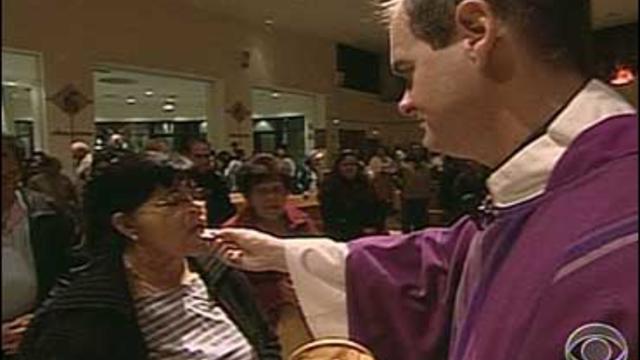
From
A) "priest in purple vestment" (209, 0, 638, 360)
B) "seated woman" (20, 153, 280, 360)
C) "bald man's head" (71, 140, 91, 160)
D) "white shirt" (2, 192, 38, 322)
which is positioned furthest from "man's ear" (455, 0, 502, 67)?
"bald man's head" (71, 140, 91, 160)

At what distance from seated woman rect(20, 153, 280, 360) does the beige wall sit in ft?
0.46

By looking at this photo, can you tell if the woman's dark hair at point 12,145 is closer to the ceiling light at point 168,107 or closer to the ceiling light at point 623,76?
the ceiling light at point 623,76

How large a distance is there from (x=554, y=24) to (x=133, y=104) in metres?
1.02

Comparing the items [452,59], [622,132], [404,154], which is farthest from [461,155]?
[404,154]

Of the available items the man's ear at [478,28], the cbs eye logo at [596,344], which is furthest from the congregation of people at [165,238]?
the cbs eye logo at [596,344]

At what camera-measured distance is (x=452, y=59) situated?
2.06 ft

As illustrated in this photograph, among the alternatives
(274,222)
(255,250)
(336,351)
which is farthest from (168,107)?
(336,351)

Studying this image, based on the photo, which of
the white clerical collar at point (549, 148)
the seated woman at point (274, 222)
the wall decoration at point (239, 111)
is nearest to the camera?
the white clerical collar at point (549, 148)

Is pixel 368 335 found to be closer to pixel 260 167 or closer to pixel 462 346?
pixel 462 346

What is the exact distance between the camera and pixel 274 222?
143 centimetres

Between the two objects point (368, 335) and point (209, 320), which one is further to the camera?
point (209, 320)

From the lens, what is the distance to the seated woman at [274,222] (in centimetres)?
121

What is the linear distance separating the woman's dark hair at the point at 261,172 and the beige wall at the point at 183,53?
4 centimetres

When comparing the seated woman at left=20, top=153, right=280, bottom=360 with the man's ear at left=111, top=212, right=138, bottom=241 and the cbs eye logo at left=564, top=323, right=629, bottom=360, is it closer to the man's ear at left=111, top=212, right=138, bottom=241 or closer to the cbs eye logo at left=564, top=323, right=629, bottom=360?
the man's ear at left=111, top=212, right=138, bottom=241
